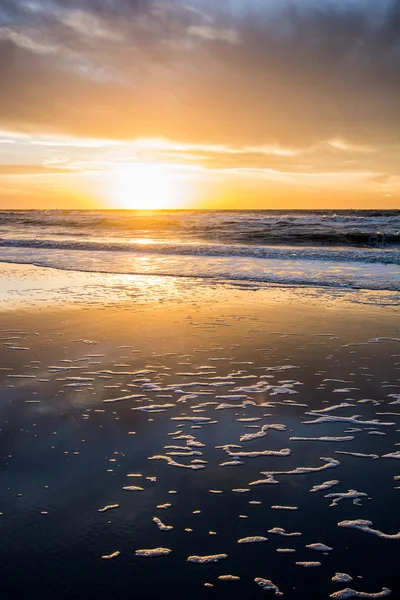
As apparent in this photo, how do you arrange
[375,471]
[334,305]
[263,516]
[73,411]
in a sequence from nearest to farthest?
1. [263,516]
2. [375,471]
3. [73,411]
4. [334,305]

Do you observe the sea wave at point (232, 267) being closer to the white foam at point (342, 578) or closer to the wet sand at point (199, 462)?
the wet sand at point (199, 462)

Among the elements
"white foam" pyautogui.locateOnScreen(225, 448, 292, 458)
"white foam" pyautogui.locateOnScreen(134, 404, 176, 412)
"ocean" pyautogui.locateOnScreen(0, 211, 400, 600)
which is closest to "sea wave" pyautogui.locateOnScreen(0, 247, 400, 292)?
"ocean" pyautogui.locateOnScreen(0, 211, 400, 600)

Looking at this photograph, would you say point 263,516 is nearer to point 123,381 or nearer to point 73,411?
point 73,411

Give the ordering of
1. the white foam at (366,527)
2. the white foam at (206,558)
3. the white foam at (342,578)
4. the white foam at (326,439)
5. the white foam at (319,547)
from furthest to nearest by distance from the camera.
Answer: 1. the white foam at (326,439)
2. the white foam at (366,527)
3. the white foam at (319,547)
4. the white foam at (206,558)
5. the white foam at (342,578)

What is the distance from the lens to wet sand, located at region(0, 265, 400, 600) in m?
2.96

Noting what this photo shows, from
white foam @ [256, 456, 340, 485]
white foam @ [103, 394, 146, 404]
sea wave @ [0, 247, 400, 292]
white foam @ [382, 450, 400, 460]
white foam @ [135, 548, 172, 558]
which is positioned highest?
sea wave @ [0, 247, 400, 292]

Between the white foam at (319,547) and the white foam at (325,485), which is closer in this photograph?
the white foam at (319,547)

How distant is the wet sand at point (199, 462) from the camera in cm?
296

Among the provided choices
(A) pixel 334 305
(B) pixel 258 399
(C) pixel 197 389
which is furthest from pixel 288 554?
(A) pixel 334 305

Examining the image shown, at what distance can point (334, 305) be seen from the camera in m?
11.0

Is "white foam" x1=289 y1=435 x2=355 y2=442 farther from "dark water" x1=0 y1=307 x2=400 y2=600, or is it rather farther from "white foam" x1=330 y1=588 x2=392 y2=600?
"white foam" x1=330 y1=588 x2=392 y2=600

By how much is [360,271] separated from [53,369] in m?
13.0

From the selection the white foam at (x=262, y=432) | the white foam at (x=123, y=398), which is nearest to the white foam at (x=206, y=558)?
the white foam at (x=262, y=432)

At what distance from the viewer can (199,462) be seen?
4.18 meters
